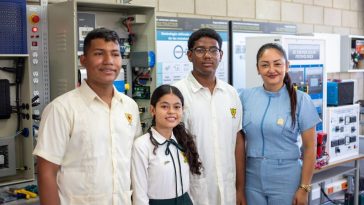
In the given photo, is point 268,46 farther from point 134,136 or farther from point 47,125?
point 47,125

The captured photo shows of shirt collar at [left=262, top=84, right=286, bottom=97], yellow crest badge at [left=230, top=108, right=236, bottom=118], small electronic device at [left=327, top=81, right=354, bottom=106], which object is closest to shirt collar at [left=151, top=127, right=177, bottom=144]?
yellow crest badge at [left=230, top=108, right=236, bottom=118]

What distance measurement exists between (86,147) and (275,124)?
1106 mm

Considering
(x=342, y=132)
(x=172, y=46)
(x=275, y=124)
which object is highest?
(x=172, y=46)

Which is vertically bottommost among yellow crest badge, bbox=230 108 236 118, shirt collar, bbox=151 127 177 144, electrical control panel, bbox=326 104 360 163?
electrical control panel, bbox=326 104 360 163

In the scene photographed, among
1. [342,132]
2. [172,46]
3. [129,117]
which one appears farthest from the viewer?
[342,132]

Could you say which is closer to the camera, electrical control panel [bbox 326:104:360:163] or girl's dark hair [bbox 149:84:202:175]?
girl's dark hair [bbox 149:84:202:175]

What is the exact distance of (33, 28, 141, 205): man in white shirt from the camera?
5.71ft

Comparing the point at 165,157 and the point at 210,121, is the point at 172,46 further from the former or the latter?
the point at 165,157

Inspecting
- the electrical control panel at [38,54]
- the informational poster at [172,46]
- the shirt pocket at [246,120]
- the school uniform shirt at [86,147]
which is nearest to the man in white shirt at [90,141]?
the school uniform shirt at [86,147]

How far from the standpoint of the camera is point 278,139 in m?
2.41

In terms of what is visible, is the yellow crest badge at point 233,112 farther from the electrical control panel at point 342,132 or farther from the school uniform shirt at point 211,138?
the electrical control panel at point 342,132

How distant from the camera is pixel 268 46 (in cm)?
246

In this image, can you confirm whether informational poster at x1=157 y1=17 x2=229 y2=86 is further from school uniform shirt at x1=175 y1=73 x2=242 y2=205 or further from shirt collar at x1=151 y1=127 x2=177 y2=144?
shirt collar at x1=151 y1=127 x2=177 y2=144

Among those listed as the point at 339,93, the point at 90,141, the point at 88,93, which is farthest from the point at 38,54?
the point at 339,93
